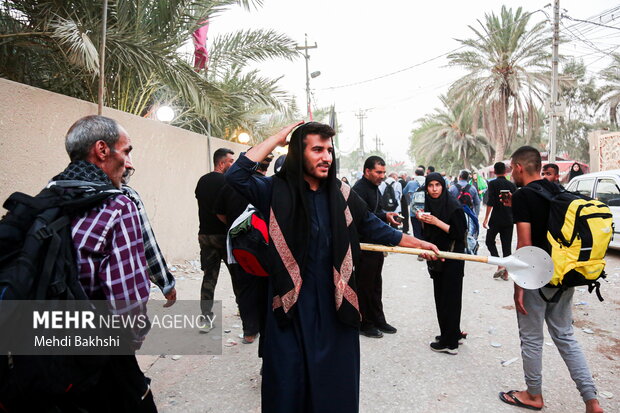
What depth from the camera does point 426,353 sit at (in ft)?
12.7

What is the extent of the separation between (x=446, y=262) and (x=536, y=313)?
1027 millimetres

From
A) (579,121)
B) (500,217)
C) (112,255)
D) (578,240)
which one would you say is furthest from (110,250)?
(579,121)

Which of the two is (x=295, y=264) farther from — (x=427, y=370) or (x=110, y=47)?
(x=110, y=47)

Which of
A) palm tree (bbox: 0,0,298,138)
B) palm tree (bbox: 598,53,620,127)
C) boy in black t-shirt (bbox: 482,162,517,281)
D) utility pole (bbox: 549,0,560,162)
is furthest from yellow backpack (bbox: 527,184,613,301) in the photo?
palm tree (bbox: 598,53,620,127)

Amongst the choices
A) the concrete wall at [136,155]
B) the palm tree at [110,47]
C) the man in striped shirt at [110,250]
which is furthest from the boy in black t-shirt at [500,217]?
the man in striped shirt at [110,250]

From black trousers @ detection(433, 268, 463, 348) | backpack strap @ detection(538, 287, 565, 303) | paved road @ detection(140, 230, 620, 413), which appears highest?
backpack strap @ detection(538, 287, 565, 303)

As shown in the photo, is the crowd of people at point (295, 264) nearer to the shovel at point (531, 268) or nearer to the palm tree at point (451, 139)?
the shovel at point (531, 268)

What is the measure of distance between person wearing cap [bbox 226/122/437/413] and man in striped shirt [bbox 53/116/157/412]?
0.60 metres

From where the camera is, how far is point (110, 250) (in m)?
1.56

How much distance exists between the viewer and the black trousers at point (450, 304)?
3.78m

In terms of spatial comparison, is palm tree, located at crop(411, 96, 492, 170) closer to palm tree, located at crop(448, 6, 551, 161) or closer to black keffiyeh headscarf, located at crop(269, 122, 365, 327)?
palm tree, located at crop(448, 6, 551, 161)

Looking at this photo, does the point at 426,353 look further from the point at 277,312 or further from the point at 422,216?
the point at 277,312

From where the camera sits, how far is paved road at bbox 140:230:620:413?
→ 2.97 metres

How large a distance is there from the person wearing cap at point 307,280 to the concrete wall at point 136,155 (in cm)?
316
